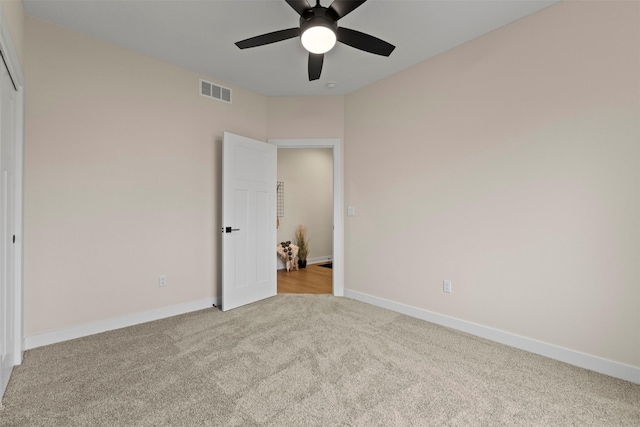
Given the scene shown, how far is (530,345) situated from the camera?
2.37m

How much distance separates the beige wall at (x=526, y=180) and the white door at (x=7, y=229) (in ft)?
10.3

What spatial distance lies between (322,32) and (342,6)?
0.18 meters

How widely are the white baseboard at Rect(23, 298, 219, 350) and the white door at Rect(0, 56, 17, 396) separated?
344mm

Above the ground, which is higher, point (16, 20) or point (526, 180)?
point (16, 20)

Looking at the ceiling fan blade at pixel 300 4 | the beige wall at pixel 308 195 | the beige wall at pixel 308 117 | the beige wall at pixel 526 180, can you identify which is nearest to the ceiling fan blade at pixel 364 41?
the ceiling fan blade at pixel 300 4

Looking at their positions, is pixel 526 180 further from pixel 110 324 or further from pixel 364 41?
pixel 110 324

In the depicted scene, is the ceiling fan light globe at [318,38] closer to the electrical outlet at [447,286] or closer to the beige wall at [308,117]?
the beige wall at [308,117]

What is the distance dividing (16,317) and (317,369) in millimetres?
2203

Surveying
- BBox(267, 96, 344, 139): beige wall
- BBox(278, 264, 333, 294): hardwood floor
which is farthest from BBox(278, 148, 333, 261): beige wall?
BBox(267, 96, 344, 139): beige wall

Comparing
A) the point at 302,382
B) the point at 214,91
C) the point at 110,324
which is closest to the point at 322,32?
the point at 214,91

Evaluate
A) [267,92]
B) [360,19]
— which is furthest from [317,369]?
[267,92]

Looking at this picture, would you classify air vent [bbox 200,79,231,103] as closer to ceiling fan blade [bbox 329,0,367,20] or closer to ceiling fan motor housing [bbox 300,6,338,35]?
ceiling fan motor housing [bbox 300,6,338,35]

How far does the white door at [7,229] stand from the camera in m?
1.82

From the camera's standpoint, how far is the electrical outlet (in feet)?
9.45
